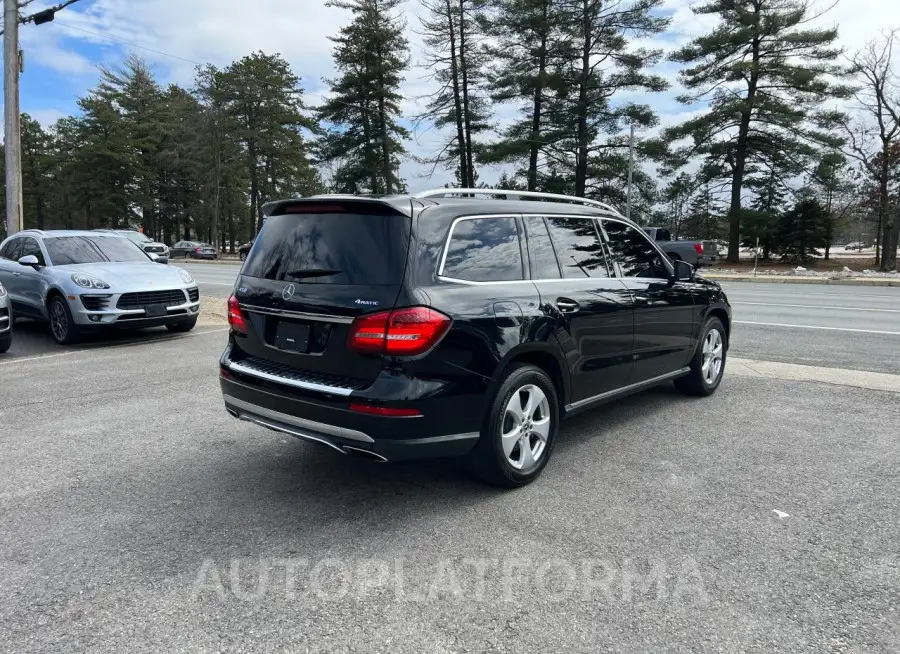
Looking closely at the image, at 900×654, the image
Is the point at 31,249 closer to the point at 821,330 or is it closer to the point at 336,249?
the point at 336,249

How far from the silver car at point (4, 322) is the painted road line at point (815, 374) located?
898 centimetres

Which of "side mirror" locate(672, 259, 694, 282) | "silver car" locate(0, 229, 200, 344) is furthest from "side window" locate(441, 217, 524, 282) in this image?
"silver car" locate(0, 229, 200, 344)

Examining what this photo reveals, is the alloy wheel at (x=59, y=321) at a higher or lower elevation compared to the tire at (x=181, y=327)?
higher

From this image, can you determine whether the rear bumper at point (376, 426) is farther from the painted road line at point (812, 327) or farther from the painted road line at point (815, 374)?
the painted road line at point (812, 327)

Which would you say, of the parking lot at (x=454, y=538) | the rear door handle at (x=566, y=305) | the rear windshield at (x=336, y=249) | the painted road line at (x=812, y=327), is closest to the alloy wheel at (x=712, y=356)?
the parking lot at (x=454, y=538)

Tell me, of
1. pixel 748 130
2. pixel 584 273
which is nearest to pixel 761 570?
pixel 584 273

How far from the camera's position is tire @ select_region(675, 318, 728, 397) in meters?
5.88

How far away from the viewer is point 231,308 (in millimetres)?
4301

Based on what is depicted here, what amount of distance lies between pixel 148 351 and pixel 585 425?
6.30m

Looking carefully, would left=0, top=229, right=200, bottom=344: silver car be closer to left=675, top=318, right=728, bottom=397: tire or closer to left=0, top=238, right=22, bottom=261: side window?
left=0, top=238, right=22, bottom=261: side window

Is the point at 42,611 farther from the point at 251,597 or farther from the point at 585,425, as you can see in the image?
the point at 585,425

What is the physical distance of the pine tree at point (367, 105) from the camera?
40312 mm
